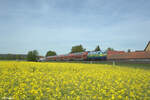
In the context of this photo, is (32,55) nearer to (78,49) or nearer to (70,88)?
Answer: (78,49)

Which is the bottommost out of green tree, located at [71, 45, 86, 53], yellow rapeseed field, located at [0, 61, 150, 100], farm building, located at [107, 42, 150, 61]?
yellow rapeseed field, located at [0, 61, 150, 100]

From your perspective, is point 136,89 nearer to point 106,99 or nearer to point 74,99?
point 106,99

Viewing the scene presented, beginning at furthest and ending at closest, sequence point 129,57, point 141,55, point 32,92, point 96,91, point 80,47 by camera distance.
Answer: point 80,47
point 129,57
point 141,55
point 96,91
point 32,92

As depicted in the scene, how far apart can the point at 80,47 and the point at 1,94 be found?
79.5 metres

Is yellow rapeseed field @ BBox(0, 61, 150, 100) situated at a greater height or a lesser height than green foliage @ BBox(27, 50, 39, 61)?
lesser

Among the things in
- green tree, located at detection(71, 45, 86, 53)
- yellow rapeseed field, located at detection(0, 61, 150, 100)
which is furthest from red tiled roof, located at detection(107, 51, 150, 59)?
green tree, located at detection(71, 45, 86, 53)

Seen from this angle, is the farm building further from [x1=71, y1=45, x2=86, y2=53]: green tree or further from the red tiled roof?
[x1=71, y1=45, x2=86, y2=53]: green tree

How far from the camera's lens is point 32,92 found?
5352mm

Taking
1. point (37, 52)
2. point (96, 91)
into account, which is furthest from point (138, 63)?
point (37, 52)

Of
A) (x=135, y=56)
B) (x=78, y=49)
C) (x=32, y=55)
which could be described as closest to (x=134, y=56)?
(x=135, y=56)

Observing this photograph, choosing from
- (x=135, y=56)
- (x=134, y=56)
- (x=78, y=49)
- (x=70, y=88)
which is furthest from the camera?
(x=78, y=49)

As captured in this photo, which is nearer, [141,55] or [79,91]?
[79,91]

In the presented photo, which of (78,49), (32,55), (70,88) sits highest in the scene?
(78,49)

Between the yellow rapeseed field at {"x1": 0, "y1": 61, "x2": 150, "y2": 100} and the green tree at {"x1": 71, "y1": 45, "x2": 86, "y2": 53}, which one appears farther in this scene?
the green tree at {"x1": 71, "y1": 45, "x2": 86, "y2": 53}
